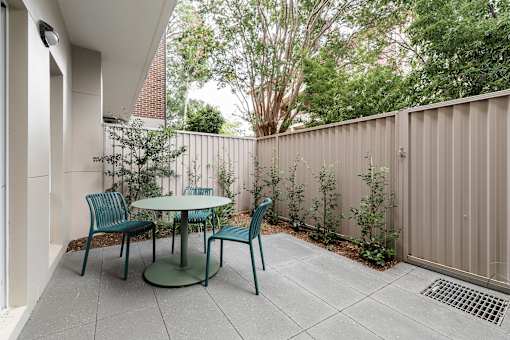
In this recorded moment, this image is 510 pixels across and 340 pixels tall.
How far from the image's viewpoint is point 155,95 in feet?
26.7

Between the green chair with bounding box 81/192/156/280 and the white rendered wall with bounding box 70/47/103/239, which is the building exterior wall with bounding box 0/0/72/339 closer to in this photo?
the green chair with bounding box 81/192/156/280

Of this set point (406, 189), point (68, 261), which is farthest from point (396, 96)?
point (68, 261)

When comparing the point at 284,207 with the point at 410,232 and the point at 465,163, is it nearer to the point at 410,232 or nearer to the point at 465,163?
the point at 410,232

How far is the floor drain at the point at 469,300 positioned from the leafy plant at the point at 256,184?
10.8 ft

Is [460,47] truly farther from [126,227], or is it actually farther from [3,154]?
[3,154]

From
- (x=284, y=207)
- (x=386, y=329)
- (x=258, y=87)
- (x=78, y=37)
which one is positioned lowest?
(x=386, y=329)

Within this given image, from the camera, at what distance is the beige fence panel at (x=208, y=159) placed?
436 cm

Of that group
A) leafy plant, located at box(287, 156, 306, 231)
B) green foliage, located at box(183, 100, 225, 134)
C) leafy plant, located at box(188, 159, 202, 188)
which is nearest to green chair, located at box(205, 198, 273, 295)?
leafy plant, located at box(287, 156, 306, 231)

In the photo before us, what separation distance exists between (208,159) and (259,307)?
135 inches

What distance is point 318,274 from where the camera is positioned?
243 centimetres

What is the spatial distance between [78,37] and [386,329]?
16.4ft

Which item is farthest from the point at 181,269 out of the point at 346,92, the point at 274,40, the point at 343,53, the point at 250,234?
the point at 343,53

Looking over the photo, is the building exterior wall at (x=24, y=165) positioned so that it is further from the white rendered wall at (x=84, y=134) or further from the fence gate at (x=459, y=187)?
the fence gate at (x=459, y=187)

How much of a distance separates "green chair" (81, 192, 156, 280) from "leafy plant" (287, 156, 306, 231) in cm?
239
